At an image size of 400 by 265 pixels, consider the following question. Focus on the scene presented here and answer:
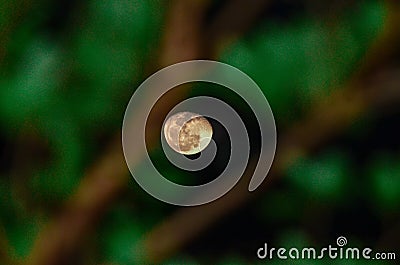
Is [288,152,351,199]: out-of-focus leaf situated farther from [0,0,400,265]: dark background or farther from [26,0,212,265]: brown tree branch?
[26,0,212,265]: brown tree branch

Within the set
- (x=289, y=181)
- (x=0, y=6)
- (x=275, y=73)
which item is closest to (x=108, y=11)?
(x=0, y=6)

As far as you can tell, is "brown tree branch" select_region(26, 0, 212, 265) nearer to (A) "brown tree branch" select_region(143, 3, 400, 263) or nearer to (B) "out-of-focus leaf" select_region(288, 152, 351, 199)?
(A) "brown tree branch" select_region(143, 3, 400, 263)

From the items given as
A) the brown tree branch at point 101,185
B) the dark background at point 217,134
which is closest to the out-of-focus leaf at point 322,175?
the dark background at point 217,134

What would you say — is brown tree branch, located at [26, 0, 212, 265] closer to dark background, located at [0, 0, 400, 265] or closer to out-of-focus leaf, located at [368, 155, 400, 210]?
dark background, located at [0, 0, 400, 265]

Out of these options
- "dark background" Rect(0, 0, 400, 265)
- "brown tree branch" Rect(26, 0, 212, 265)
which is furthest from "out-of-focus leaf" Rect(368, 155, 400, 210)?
"brown tree branch" Rect(26, 0, 212, 265)

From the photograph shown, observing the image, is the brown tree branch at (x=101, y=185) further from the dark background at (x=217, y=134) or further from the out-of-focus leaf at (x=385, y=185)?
the out-of-focus leaf at (x=385, y=185)

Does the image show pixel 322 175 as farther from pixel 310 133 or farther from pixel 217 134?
pixel 217 134

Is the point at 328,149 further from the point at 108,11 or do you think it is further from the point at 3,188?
the point at 3,188

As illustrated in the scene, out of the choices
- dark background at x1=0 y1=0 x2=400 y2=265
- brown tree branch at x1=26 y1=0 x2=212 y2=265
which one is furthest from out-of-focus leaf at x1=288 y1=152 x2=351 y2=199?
brown tree branch at x1=26 y1=0 x2=212 y2=265
